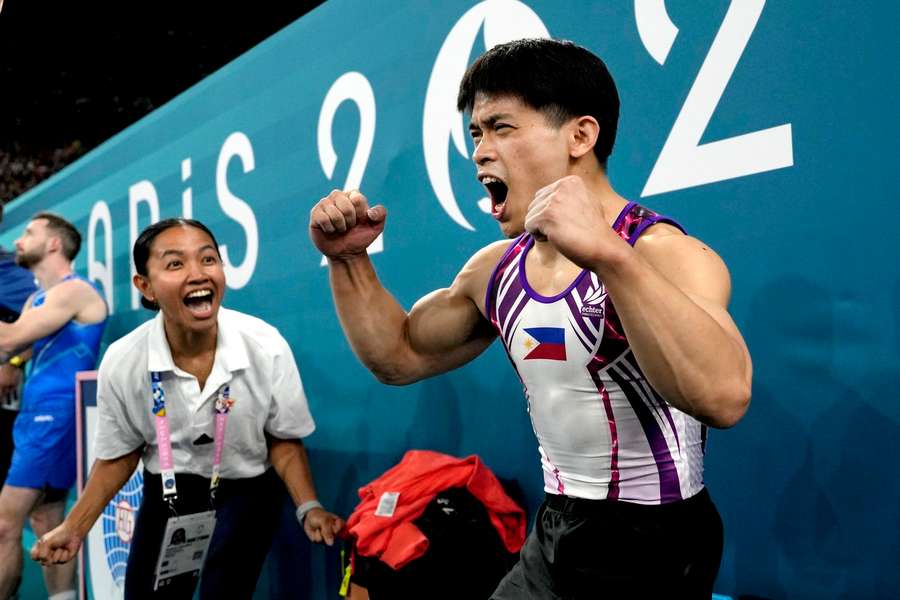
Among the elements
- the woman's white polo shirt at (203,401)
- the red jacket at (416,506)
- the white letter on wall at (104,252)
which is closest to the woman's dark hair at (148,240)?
the woman's white polo shirt at (203,401)

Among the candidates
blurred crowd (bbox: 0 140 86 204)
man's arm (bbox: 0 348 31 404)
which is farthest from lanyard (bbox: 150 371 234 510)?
blurred crowd (bbox: 0 140 86 204)

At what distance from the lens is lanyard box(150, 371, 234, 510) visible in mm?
2906

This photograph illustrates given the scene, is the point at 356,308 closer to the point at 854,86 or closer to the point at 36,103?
the point at 854,86

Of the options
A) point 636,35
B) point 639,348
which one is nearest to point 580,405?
point 639,348

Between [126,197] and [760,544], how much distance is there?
4.87 meters

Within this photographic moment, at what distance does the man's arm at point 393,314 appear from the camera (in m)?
1.87

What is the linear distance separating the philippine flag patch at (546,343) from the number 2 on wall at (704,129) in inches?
32.7

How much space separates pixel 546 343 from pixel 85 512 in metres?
1.93

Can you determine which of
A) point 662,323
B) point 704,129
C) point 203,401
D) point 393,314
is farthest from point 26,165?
point 662,323

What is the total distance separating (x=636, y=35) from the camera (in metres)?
2.45

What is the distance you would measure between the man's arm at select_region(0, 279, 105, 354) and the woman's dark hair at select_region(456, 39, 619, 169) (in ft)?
11.5

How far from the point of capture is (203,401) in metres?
2.98

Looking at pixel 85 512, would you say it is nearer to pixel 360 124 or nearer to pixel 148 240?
pixel 148 240

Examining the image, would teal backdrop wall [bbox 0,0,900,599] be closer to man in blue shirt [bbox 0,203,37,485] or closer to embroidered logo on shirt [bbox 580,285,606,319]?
embroidered logo on shirt [bbox 580,285,606,319]
